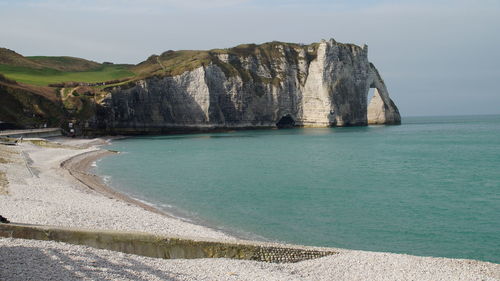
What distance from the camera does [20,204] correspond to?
18641 mm

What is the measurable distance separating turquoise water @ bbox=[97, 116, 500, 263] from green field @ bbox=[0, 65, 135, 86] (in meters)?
65.1

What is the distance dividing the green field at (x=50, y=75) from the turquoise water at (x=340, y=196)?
6515 cm

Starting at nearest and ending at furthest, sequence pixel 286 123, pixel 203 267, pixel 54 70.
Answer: pixel 203 267, pixel 54 70, pixel 286 123

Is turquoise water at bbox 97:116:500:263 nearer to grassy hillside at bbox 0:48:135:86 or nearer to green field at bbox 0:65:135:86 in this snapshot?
green field at bbox 0:65:135:86

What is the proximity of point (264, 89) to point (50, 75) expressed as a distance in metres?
59.5

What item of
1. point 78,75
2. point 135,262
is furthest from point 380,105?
point 135,262

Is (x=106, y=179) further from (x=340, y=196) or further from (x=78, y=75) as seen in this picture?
(x=78, y=75)

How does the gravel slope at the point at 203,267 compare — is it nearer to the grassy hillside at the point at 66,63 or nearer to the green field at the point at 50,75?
the green field at the point at 50,75

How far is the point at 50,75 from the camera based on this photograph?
115 metres

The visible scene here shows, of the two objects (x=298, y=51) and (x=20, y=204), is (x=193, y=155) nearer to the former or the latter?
(x=20, y=204)

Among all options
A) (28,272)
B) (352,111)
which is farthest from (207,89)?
(28,272)

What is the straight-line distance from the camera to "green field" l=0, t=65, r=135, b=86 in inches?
4088

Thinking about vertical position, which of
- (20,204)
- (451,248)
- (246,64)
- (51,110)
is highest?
(246,64)

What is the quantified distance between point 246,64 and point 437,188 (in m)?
102
